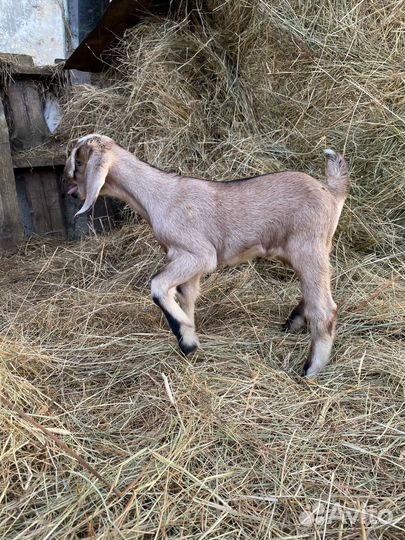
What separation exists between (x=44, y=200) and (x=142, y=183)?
243 centimetres

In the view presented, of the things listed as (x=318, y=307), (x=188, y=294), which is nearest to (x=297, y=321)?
(x=318, y=307)

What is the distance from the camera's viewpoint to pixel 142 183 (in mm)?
2734

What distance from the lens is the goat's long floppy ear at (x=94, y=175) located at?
2594mm

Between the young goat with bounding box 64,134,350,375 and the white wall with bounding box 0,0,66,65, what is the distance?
3.02 meters

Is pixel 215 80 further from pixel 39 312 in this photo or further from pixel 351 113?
pixel 39 312

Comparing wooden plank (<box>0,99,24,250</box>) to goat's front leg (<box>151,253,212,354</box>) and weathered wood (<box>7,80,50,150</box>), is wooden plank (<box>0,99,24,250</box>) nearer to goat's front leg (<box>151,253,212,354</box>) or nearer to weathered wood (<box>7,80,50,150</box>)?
weathered wood (<box>7,80,50,150</box>)

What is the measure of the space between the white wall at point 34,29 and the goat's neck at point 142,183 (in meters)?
3.10

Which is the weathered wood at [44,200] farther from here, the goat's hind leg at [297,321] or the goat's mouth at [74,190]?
the goat's hind leg at [297,321]

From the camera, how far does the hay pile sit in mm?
1689

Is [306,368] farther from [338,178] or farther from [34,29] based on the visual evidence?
[34,29]

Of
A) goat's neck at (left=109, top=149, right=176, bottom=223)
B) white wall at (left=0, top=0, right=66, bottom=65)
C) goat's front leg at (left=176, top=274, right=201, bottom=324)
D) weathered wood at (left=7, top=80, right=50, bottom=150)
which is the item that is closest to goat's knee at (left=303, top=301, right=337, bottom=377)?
goat's front leg at (left=176, top=274, right=201, bottom=324)

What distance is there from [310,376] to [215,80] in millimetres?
3086

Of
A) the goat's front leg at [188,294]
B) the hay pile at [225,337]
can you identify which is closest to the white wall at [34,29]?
the hay pile at [225,337]

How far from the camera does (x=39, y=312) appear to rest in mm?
3234
